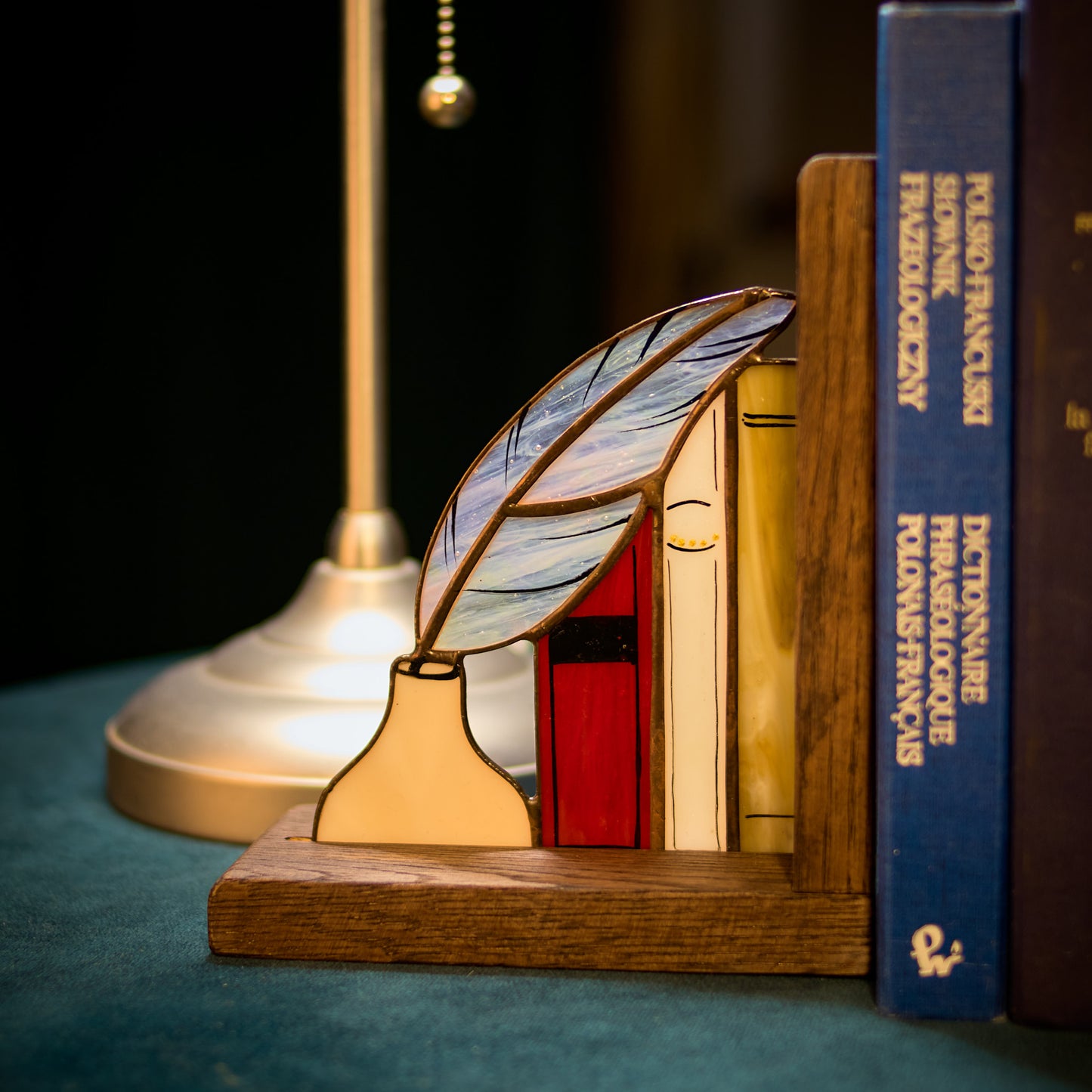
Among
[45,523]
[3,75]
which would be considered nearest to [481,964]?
[45,523]

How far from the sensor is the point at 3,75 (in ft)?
3.24

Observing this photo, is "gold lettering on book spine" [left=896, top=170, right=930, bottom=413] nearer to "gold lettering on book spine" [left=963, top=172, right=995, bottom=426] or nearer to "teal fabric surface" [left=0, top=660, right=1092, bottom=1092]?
"gold lettering on book spine" [left=963, top=172, right=995, bottom=426]

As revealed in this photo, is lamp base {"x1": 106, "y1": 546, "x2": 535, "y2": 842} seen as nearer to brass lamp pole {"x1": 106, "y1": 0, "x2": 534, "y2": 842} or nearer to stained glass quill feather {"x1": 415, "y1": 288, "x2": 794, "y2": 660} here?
brass lamp pole {"x1": 106, "y1": 0, "x2": 534, "y2": 842}

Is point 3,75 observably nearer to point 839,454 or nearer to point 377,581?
point 377,581

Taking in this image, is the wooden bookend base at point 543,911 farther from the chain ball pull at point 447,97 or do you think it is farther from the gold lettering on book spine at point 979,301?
the chain ball pull at point 447,97

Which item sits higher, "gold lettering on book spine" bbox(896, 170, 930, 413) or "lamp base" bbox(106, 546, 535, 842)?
"gold lettering on book spine" bbox(896, 170, 930, 413)

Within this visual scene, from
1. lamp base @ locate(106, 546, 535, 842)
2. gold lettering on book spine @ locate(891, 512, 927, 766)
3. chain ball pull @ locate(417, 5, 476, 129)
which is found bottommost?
lamp base @ locate(106, 546, 535, 842)

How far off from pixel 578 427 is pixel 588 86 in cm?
82

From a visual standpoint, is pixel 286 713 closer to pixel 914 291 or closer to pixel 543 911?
pixel 543 911

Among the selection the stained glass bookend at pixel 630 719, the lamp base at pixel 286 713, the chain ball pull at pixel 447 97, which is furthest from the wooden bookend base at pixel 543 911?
the chain ball pull at pixel 447 97

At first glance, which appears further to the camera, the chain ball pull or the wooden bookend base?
the chain ball pull

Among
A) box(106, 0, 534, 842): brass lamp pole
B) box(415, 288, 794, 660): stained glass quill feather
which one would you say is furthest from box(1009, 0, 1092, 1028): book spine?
box(106, 0, 534, 842): brass lamp pole

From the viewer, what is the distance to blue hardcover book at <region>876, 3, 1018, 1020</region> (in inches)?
17.4

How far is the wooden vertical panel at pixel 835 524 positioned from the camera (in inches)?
18.4
